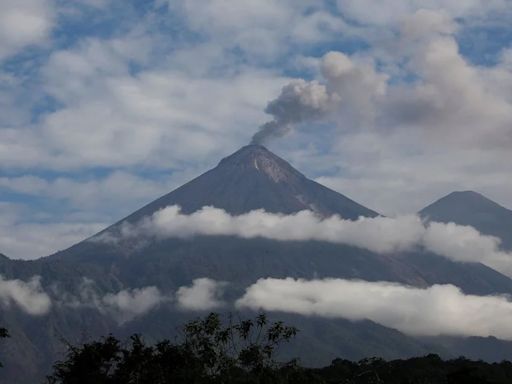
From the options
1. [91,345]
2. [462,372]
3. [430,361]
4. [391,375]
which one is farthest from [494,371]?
[91,345]

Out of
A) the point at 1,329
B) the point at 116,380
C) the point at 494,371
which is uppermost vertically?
the point at 1,329

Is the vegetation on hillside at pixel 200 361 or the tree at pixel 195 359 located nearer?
the vegetation on hillside at pixel 200 361

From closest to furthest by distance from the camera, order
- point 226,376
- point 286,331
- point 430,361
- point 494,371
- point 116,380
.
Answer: point 226,376, point 286,331, point 116,380, point 494,371, point 430,361

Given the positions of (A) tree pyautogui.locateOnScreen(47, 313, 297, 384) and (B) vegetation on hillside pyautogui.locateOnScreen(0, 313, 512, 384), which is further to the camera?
(A) tree pyautogui.locateOnScreen(47, 313, 297, 384)

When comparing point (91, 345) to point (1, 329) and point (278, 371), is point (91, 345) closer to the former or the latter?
point (1, 329)

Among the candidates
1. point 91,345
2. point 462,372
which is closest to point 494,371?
point 462,372

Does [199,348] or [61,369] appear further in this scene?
[61,369]

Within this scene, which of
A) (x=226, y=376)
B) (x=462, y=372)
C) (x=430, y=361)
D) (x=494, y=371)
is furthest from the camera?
(x=430, y=361)

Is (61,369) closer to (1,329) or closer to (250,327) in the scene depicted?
(1,329)

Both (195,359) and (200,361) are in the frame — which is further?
(195,359)

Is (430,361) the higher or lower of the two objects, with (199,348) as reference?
lower
